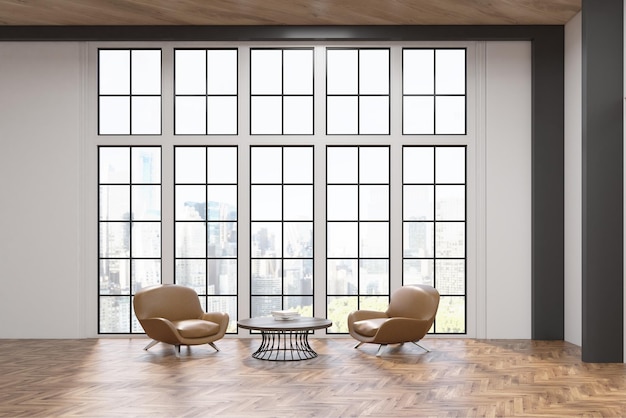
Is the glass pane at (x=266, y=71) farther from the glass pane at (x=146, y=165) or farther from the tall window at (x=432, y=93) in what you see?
the tall window at (x=432, y=93)

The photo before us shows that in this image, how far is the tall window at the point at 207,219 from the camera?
10852mm

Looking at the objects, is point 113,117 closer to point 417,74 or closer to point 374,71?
point 374,71

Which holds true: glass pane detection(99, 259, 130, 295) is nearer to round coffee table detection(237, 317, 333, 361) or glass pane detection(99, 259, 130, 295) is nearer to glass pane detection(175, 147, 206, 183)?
glass pane detection(175, 147, 206, 183)

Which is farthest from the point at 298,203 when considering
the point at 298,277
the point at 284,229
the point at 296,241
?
the point at 298,277

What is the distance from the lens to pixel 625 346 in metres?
8.45

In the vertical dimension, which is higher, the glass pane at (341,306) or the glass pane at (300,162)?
the glass pane at (300,162)

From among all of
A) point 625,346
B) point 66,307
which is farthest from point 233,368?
point 625,346

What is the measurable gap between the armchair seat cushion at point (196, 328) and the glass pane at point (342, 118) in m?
3.42

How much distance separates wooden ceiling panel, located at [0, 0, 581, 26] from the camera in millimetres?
9586

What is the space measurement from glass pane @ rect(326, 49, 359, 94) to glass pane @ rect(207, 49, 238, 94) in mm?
1425

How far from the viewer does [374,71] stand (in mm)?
10922

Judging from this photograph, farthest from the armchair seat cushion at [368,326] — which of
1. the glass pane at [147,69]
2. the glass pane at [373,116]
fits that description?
the glass pane at [147,69]

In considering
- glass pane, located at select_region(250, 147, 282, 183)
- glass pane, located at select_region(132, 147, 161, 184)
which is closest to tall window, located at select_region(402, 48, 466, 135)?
glass pane, located at select_region(250, 147, 282, 183)

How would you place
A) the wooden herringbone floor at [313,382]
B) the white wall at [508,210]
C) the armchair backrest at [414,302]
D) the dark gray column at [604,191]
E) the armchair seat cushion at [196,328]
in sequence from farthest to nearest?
1. the white wall at [508,210]
2. the armchair backrest at [414,302]
3. the armchair seat cushion at [196,328]
4. the dark gray column at [604,191]
5. the wooden herringbone floor at [313,382]
